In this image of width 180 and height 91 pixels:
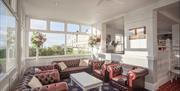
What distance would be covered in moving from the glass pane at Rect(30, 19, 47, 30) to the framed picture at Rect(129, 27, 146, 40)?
4.10 meters

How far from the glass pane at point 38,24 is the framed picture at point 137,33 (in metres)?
4.10

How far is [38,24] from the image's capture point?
17.0 ft

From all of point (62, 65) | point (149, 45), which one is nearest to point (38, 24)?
point (62, 65)

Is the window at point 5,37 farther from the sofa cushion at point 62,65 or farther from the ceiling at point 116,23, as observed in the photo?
the ceiling at point 116,23

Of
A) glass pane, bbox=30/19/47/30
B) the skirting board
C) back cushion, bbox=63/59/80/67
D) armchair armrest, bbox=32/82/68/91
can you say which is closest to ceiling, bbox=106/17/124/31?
back cushion, bbox=63/59/80/67

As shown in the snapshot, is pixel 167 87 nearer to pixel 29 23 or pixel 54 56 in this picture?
pixel 54 56

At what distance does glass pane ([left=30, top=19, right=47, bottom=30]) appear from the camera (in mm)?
5023

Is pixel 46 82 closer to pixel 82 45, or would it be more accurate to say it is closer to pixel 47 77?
pixel 47 77

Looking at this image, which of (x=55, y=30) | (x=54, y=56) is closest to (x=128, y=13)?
(x=55, y=30)

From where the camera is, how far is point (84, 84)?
9.05ft

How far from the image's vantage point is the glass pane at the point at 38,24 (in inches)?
198

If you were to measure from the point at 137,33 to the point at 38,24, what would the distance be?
14.8 ft

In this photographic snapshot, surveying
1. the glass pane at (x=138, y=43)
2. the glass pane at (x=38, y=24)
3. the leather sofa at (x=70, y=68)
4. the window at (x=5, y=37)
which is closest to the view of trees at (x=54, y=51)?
the leather sofa at (x=70, y=68)

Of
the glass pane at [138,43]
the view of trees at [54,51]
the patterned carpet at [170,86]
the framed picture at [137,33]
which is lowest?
the patterned carpet at [170,86]
